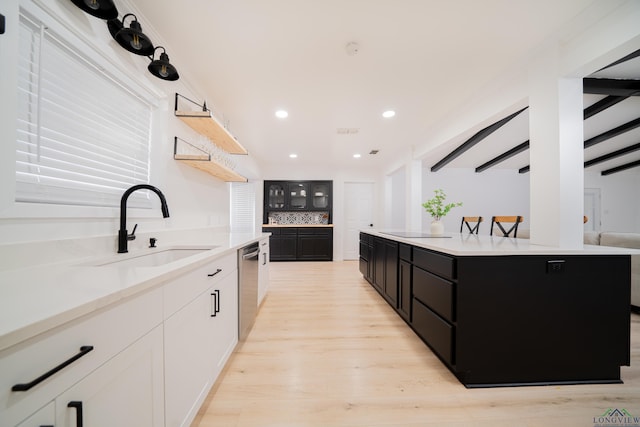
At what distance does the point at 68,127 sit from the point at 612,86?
16.8ft

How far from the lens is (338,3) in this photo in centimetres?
154

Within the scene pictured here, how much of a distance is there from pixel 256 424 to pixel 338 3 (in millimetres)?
2604

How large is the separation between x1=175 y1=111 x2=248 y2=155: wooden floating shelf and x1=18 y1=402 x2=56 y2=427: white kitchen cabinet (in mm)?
2082

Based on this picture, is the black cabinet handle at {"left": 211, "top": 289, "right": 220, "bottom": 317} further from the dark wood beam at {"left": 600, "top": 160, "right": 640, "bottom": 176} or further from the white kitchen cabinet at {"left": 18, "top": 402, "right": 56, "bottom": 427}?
the dark wood beam at {"left": 600, "top": 160, "right": 640, "bottom": 176}

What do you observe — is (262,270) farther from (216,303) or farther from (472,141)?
(472,141)

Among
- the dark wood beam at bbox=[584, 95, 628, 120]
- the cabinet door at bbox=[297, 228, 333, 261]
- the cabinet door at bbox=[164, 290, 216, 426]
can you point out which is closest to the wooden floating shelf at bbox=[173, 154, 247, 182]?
the cabinet door at bbox=[164, 290, 216, 426]

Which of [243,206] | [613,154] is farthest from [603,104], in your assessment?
[243,206]

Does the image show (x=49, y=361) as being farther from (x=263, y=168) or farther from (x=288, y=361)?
(x=263, y=168)

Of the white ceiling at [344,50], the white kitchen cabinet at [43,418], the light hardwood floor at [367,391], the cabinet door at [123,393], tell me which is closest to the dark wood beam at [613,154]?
the light hardwood floor at [367,391]

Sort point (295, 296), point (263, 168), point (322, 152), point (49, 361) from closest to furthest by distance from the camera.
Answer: point (49, 361) → point (295, 296) → point (322, 152) → point (263, 168)

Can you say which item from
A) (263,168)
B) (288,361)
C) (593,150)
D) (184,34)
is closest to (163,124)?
(184,34)

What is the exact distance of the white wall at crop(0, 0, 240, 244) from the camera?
0.93m

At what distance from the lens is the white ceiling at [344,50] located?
1.59 meters

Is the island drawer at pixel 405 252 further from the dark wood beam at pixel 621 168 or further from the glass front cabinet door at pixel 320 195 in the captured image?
the dark wood beam at pixel 621 168
